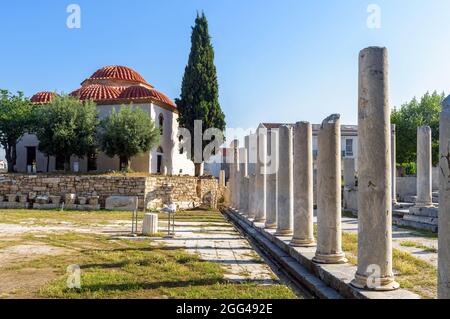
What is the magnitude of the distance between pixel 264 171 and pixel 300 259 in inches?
251

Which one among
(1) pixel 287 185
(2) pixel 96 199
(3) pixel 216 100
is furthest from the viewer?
(3) pixel 216 100

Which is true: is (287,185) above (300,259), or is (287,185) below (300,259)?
above

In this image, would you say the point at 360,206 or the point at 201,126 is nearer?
the point at 360,206

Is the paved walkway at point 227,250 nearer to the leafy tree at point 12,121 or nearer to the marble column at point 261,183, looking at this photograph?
the marble column at point 261,183

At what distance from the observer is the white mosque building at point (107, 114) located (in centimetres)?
3077

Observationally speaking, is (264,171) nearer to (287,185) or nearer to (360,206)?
(287,185)

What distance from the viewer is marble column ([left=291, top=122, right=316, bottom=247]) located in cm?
886

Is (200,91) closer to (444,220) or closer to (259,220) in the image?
(259,220)

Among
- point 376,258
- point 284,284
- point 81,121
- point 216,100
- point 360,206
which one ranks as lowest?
point 284,284

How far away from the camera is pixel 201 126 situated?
31.0 meters

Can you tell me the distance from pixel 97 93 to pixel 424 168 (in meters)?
24.4

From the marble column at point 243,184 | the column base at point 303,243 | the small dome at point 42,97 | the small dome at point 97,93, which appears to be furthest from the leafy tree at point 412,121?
the column base at point 303,243

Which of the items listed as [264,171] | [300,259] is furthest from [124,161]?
[300,259]

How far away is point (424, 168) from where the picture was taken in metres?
16.0
